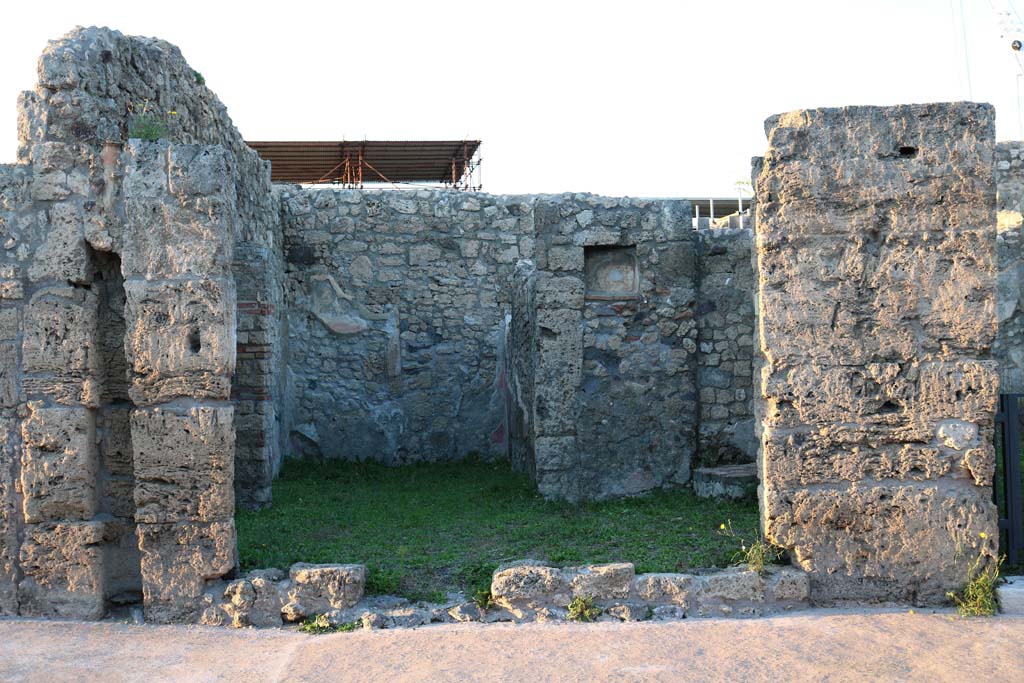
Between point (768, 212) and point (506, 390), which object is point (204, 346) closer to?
point (768, 212)

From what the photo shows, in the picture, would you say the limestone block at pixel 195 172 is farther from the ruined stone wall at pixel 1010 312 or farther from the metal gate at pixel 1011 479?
the ruined stone wall at pixel 1010 312

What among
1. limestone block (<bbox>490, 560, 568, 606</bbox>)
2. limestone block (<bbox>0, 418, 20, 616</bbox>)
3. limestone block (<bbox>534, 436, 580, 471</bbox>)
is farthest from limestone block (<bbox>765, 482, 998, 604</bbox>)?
limestone block (<bbox>0, 418, 20, 616</bbox>)

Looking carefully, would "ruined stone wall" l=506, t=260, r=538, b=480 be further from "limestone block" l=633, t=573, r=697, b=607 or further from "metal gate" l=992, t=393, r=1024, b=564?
"metal gate" l=992, t=393, r=1024, b=564

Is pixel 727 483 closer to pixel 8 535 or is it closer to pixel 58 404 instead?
pixel 58 404

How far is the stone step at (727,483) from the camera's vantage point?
7617 mm

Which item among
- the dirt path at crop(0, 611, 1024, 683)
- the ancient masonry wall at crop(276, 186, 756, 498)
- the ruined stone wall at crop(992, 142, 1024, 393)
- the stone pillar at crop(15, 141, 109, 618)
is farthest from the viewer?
the ancient masonry wall at crop(276, 186, 756, 498)

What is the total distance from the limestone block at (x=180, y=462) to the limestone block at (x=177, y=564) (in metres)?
0.07

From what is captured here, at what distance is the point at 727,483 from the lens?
302 inches

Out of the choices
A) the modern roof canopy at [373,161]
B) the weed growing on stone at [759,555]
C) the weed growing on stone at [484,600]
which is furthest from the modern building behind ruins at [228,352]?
the modern roof canopy at [373,161]

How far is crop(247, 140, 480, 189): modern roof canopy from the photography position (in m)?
14.2

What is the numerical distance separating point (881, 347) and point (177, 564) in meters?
4.06

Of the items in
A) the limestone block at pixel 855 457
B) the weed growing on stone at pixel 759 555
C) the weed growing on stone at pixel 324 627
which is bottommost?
the weed growing on stone at pixel 324 627

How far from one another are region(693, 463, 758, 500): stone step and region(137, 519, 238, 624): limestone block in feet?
13.8

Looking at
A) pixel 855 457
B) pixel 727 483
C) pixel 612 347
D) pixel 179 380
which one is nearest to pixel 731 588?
pixel 855 457
